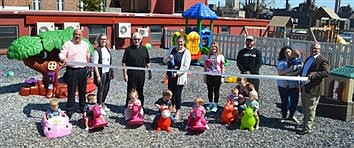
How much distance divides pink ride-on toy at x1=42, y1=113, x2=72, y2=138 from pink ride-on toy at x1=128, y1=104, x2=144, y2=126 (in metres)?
1.03

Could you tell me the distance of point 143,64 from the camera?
6492 millimetres

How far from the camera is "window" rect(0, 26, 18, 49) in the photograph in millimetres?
14234

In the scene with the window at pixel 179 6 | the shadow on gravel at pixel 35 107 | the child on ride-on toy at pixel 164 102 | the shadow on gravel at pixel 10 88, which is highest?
the window at pixel 179 6

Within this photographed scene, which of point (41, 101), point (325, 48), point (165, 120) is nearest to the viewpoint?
point (165, 120)

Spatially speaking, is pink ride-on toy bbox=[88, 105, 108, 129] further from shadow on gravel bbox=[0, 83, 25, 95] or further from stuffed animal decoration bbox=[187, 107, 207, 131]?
shadow on gravel bbox=[0, 83, 25, 95]

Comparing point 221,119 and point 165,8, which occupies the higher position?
point 165,8

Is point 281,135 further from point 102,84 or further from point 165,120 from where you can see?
A: point 102,84

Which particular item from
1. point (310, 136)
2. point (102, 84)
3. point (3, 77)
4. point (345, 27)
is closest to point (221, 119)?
point (310, 136)

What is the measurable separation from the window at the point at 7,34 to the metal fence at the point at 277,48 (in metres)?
8.39

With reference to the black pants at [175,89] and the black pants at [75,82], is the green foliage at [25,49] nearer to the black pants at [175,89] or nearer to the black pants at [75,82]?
the black pants at [75,82]

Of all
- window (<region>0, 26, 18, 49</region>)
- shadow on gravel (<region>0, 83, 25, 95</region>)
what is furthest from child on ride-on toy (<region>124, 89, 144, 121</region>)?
window (<region>0, 26, 18, 49</region>)

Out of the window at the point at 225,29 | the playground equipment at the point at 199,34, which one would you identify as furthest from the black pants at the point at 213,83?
the window at the point at 225,29

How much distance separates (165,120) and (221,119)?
3.73ft

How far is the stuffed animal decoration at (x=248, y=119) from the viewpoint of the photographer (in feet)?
20.5
